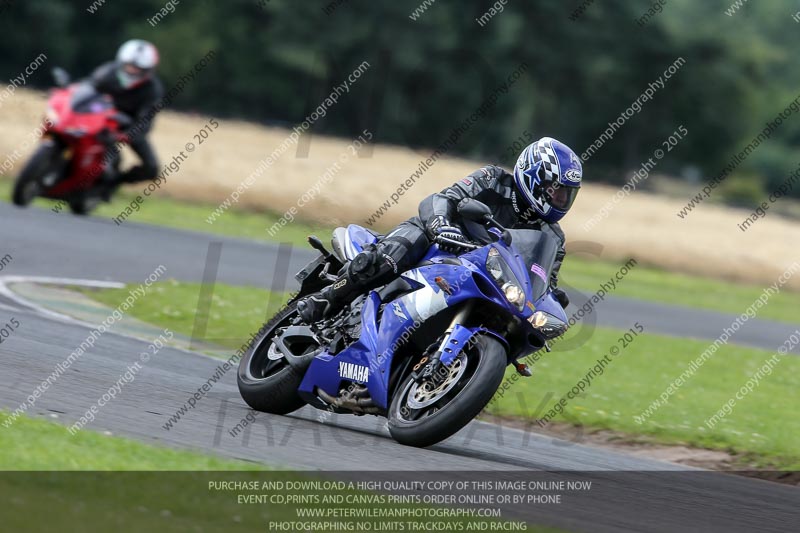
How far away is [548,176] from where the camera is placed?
7.62 metres

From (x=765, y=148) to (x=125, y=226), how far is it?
7190cm

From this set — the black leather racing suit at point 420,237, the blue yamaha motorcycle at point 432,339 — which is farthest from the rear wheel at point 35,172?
the black leather racing suit at point 420,237

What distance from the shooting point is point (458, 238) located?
7.48 m

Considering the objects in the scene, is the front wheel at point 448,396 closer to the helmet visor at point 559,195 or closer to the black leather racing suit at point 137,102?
the helmet visor at point 559,195

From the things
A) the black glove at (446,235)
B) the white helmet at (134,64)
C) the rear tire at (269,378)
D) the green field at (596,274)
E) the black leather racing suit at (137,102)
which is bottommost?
the green field at (596,274)

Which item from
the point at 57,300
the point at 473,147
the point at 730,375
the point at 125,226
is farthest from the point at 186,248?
the point at 473,147

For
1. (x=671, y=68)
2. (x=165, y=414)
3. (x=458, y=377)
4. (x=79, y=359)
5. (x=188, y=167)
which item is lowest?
(x=671, y=68)

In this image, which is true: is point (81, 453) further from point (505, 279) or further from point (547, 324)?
point (547, 324)

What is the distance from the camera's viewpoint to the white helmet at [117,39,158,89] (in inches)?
695

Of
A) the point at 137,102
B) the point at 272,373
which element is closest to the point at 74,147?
the point at 137,102

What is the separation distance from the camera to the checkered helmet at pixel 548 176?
7.62 meters

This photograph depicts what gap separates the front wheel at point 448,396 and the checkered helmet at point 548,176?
100cm

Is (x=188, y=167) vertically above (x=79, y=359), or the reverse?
(x=79, y=359)

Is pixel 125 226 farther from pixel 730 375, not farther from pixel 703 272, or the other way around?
pixel 703 272
